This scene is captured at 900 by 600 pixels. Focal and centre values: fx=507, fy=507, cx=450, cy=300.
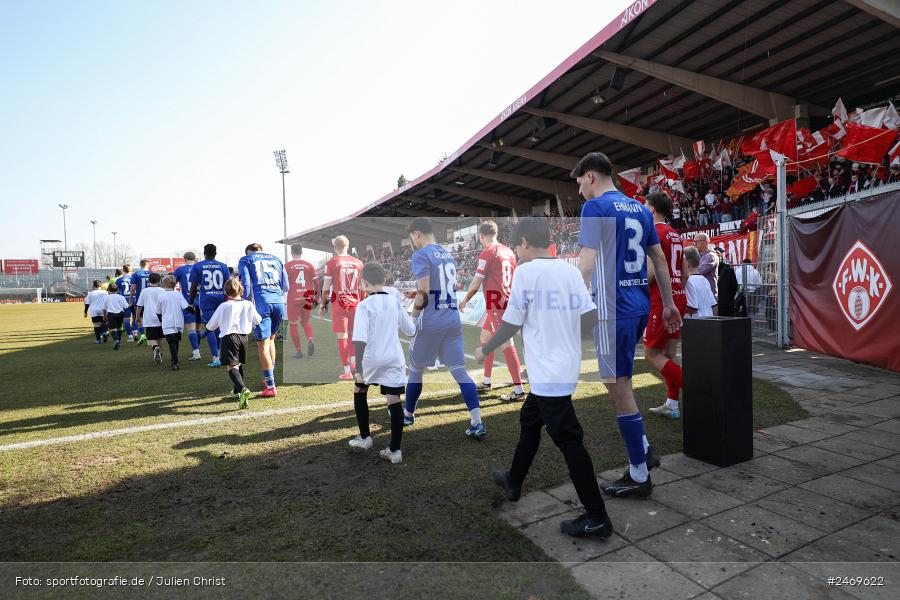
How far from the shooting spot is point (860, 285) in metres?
7.11

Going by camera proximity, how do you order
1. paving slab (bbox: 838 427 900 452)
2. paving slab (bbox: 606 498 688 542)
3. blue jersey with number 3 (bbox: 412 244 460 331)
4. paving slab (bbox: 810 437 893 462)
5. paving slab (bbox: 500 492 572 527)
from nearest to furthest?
paving slab (bbox: 606 498 688 542) → paving slab (bbox: 500 492 572 527) → paving slab (bbox: 810 437 893 462) → paving slab (bbox: 838 427 900 452) → blue jersey with number 3 (bbox: 412 244 460 331)

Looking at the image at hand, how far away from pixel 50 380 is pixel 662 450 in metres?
8.80

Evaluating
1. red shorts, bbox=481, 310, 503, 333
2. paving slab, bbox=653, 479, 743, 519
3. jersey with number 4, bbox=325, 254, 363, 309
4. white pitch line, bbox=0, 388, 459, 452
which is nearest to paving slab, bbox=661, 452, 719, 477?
paving slab, bbox=653, 479, 743, 519

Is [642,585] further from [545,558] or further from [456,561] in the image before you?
[456,561]

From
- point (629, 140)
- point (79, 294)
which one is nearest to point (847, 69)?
point (629, 140)

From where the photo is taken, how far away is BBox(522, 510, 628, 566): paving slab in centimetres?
252

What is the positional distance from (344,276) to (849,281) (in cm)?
716

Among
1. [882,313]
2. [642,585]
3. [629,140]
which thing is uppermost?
[629,140]

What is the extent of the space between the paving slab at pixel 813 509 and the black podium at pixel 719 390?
0.51 meters

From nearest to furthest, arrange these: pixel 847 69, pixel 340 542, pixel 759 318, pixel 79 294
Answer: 1. pixel 340 542
2. pixel 759 318
3. pixel 847 69
4. pixel 79 294

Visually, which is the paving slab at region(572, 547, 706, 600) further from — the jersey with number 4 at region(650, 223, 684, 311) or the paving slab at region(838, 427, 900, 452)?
the paving slab at region(838, 427, 900, 452)

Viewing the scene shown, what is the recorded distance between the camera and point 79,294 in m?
59.6

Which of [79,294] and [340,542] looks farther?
[79,294]

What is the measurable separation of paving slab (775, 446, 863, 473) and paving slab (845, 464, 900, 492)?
0.07 meters
